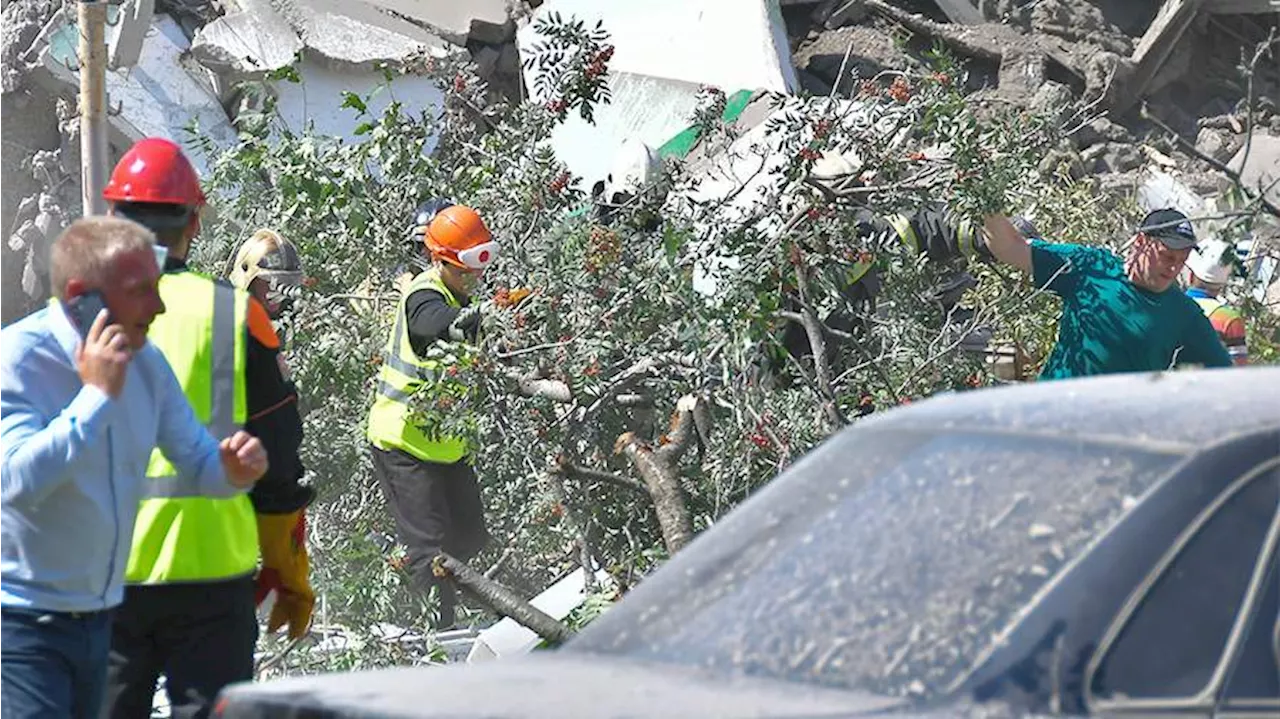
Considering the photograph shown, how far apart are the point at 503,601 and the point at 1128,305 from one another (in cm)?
205

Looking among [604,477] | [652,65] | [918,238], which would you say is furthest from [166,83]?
[604,477]

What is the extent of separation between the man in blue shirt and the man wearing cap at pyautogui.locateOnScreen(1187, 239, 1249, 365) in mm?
4321

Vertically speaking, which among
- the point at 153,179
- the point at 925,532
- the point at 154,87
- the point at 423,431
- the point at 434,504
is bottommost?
the point at 434,504

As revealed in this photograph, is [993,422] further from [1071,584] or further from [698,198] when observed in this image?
[698,198]

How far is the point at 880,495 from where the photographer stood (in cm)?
299

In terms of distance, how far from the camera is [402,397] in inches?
288

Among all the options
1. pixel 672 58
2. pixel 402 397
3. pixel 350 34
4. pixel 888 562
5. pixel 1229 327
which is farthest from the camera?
pixel 350 34

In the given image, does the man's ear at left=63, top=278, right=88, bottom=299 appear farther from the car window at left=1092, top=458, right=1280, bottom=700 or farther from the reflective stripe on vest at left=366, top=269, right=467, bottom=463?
the reflective stripe on vest at left=366, top=269, right=467, bottom=463

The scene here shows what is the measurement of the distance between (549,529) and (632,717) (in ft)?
14.2

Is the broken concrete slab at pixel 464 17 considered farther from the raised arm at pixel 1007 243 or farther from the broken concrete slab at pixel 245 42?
the raised arm at pixel 1007 243

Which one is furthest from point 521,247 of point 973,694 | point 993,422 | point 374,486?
point 973,694

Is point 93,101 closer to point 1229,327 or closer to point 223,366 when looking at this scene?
point 223,366

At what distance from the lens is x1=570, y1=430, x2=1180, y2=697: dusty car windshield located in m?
2.68

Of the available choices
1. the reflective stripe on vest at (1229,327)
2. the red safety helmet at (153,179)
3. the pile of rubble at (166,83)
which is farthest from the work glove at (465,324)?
the pile of rubble at (166,83)
